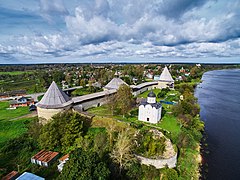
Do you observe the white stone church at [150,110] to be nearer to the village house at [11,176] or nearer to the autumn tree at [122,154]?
the autumn tree at [122,154]

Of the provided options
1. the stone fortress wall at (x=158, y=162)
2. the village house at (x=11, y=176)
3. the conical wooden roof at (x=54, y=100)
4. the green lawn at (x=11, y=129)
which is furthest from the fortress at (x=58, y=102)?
the stone fortress wall at (x=158, y=162)

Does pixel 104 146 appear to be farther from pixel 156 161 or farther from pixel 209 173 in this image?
pixel 209 173

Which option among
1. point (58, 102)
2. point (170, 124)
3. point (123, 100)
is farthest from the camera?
point (123, 100)

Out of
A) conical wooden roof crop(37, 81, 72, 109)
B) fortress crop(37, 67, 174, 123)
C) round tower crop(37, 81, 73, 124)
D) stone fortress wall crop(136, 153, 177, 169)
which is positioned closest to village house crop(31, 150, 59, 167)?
round tower crop(37, 81, 73, 124)

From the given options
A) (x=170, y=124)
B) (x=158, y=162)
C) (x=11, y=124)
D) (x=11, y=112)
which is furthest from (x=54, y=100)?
(x=170, y=124)

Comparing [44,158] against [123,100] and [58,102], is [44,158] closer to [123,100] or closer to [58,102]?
[58,102]

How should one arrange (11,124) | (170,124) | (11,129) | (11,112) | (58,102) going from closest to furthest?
(170,124) < (58,102) < (11,129) < (11,124) < (11,112)
